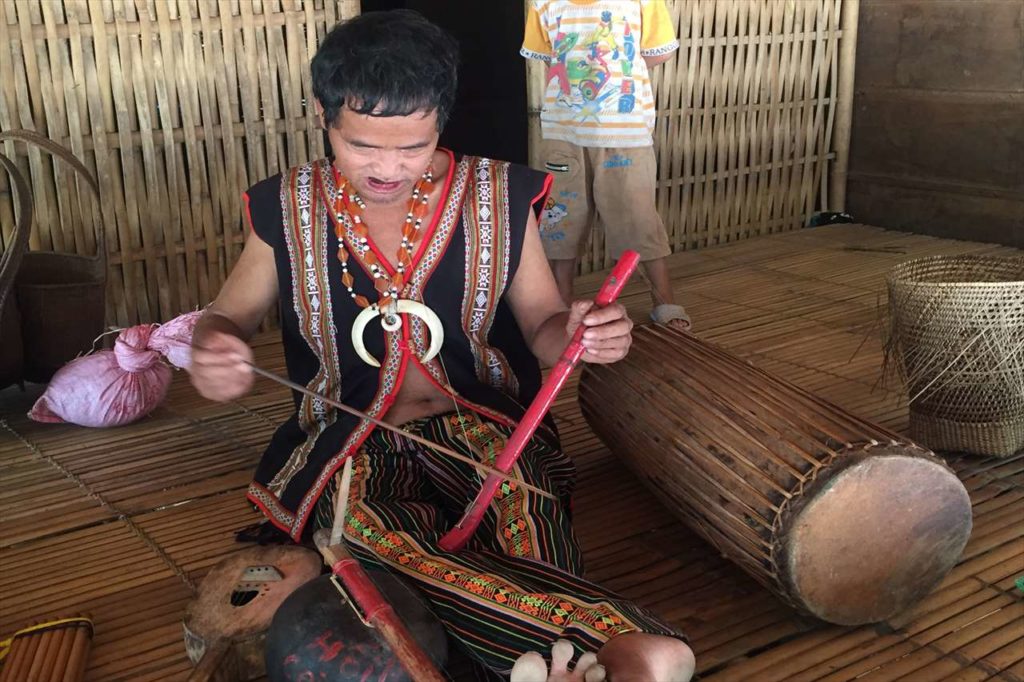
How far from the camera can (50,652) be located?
189cm

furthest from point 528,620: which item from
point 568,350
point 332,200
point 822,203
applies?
point 822,203

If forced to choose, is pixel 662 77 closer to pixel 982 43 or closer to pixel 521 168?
pixel 982 43

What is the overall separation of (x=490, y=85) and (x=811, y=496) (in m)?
2.95

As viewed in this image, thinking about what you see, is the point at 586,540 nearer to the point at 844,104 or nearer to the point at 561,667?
the point at 561,667

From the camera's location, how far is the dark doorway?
4355mm

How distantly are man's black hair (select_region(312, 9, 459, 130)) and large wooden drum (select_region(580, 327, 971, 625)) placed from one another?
79 centimetres

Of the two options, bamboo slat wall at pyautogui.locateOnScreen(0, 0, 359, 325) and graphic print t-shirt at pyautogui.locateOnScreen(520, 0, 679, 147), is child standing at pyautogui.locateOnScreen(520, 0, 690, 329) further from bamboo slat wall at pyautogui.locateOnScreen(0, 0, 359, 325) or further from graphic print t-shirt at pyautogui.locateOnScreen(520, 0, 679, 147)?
bamboo slat wall at pyautogui.locateOnScreen(0, 0, 359, 325)

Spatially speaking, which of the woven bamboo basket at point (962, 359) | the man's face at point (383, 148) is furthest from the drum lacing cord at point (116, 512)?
the woven bamboo basket at point (962, 359)

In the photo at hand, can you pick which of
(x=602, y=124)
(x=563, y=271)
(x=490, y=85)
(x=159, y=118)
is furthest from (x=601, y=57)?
(x=159, y=118)

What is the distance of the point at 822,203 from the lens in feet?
18.0

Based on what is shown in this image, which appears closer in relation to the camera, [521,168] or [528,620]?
[528,620]

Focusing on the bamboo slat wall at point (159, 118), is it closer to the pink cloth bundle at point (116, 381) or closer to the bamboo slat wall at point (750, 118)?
the pink cloth bundle at point (116, 381)

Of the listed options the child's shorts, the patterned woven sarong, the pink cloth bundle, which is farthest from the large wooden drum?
the child's shorts

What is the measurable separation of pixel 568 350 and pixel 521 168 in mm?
432
